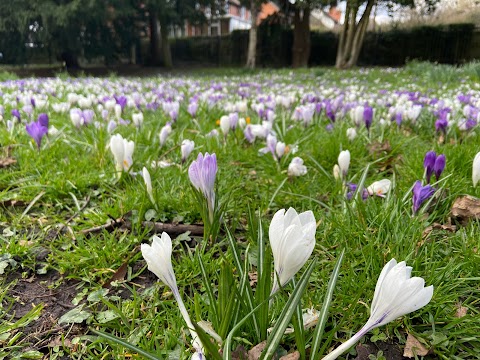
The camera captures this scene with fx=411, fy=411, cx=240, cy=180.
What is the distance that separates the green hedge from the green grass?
2188 centimetres

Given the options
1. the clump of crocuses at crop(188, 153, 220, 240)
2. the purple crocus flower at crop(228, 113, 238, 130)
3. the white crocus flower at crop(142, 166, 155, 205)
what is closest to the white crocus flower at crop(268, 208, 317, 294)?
the clump of crocuses at crop(188, 153, 220, 240)

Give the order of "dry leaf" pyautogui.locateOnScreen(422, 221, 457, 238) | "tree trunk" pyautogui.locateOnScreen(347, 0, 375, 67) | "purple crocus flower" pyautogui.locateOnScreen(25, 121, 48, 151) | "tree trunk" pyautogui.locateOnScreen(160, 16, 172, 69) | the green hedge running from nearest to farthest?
"dry leaf" pyautogui.locateOnScreen(422, 221, 457, 238) → "purple crocus flower" pyautogui.locateOnScreen(25, 121, 48, 151) → "tree trunk" pyautogui.locateOnScreen(347, 0, 375, 67) → "tree trunk" pyautogui.locateOnScreen(160, 16, 172, 69) → the green hedge

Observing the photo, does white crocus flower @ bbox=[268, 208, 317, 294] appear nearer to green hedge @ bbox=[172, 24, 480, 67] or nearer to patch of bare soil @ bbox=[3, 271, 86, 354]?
patch of bare soil @ bbox=[3, 271, 86, 354]

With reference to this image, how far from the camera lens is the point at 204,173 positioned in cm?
129

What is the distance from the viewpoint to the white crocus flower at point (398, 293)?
32.0 inches

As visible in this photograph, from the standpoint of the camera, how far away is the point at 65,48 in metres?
18.2

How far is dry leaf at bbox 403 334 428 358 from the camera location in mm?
1108

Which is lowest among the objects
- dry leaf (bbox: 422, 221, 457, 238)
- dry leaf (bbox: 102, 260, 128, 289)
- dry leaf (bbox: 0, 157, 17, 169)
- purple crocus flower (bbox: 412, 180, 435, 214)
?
dry leaf (bbox: 102, 260, 128, 289)

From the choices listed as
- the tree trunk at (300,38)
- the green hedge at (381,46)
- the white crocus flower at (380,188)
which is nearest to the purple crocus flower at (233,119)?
the white crocus flower at (380,188)

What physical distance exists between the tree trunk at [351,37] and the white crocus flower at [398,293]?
17275mm

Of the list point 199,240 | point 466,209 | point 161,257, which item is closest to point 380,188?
point 466,209

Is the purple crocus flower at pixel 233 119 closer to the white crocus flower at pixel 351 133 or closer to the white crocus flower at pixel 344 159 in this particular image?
the white crocus flower at pixel 351 133

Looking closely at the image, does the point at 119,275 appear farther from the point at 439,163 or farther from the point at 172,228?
the point at 439,163

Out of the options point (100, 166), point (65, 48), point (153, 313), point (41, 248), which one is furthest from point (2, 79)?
point (153, 313)
